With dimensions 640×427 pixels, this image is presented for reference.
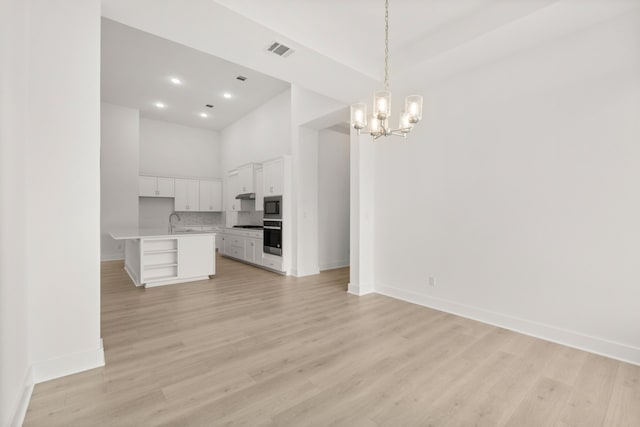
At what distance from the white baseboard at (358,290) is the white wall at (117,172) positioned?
6029 millimetres

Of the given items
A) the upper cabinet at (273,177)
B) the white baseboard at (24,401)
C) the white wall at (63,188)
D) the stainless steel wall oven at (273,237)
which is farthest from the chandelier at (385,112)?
the stainless steel wall oven at (273,237)

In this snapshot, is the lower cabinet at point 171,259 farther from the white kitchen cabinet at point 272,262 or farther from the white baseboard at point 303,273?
the white baseboard at point 303,273

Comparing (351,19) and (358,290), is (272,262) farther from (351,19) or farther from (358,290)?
(351,19)

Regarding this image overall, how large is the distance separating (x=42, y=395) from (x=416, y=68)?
417cm

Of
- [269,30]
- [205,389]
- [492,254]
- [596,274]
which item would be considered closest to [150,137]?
[269,30]

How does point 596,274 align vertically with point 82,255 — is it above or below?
below

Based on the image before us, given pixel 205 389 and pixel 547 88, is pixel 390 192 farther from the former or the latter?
pixel 205 389

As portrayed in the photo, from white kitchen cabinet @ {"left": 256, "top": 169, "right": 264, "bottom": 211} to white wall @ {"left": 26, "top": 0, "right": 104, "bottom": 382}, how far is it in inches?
162

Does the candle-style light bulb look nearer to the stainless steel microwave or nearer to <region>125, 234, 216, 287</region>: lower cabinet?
the stainless steel microwave

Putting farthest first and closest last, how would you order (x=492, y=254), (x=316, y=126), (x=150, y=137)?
(x=150, y=137) → (x=316, y=126) → (x=492, y=254)

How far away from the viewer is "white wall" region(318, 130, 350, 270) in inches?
229

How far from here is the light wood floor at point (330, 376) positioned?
166 centimetres

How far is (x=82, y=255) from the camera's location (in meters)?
2.11

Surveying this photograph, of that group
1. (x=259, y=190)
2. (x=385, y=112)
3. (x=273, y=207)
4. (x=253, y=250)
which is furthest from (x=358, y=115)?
(x=253, y=250)
